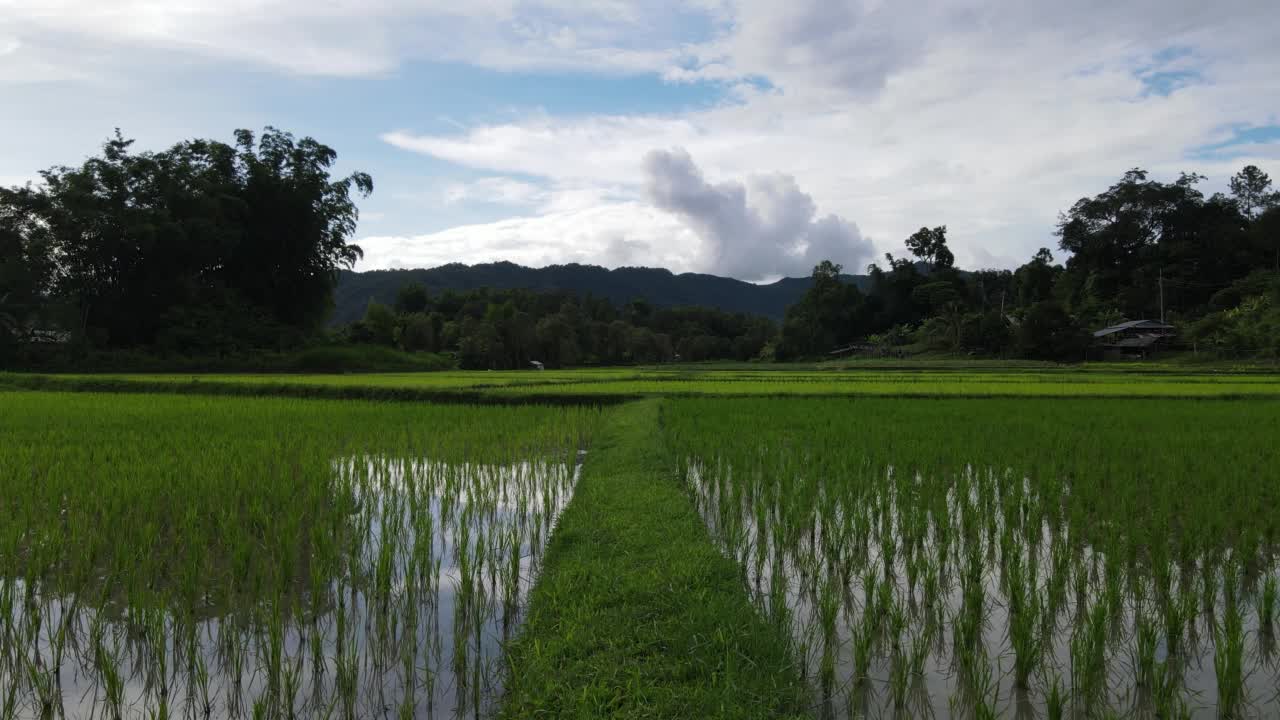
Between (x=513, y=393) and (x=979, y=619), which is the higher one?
(x=513, y=393)

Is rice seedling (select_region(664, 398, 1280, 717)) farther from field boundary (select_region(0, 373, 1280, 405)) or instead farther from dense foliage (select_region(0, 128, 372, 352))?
dense foliage (select_region(0, 128, 372, 352))

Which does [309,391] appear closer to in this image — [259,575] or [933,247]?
[259,575]

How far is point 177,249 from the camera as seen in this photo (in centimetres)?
2380

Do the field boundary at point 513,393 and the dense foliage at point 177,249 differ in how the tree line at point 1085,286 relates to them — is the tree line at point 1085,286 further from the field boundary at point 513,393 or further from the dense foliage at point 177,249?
the dense foliage at point 177,249

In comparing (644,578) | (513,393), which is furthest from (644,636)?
(513,393)

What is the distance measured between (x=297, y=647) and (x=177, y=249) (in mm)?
26334

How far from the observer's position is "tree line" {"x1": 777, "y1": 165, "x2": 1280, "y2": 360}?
3672 cm

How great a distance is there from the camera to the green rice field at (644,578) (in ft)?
7.66

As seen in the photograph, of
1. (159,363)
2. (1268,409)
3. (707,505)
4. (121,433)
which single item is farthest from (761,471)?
(159,363)

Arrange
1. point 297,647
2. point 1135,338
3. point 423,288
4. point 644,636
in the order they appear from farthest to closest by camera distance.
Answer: point 423,288 → point 1135,338 → point 297,647 → point 644,636

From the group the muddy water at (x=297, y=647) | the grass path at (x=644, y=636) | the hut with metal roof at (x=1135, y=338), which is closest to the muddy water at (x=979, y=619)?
the grass path at (x=644, y=636)

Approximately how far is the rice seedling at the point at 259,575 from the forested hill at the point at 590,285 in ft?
240

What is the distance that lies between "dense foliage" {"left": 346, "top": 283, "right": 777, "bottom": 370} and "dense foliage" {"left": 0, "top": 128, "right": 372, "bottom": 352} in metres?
6.23

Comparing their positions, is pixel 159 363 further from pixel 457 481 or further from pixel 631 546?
pixel 631 546
